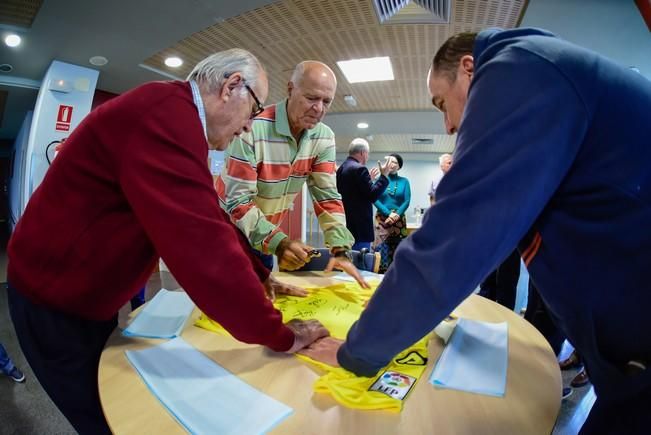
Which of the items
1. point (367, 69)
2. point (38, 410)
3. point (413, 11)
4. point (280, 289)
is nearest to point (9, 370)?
point (38, 410)

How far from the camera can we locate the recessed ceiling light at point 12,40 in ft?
10.3

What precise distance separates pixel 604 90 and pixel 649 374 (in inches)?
15.2

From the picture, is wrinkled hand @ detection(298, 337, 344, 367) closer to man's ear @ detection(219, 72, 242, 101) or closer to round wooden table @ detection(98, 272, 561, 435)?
round wooden table @ detection(98, 272, 561, 435)

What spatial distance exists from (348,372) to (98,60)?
4476 millimetres

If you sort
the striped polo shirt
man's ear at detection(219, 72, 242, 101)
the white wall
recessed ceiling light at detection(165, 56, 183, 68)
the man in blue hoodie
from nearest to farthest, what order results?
the man in blue hoodie < man's ear at detection(219, 72, 242, 101) < the striped polo shirt < recessed ceiling light at detection(165, 56, 183, 68) < the white wall

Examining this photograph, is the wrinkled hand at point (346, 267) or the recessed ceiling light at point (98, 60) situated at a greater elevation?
the recessed ceiling light at point (98, 60)

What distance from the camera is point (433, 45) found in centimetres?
322

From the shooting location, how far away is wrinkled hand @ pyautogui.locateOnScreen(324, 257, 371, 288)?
4.49ft

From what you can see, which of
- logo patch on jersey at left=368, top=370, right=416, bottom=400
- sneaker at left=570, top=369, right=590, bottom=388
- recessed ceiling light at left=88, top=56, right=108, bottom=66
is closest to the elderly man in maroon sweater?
logo patch on jersey at left=368, top=370, right=416, bottom=400

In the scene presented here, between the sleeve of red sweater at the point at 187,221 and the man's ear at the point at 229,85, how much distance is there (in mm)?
209

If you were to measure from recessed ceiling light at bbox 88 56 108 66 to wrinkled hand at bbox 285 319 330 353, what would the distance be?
417 centimetres

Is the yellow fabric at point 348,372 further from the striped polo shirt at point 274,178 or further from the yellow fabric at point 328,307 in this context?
the striped polo shirt at point 274,178

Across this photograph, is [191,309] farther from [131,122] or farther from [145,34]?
[145,34]

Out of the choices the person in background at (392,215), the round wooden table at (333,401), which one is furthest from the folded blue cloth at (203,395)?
the person in background at (392,215)
